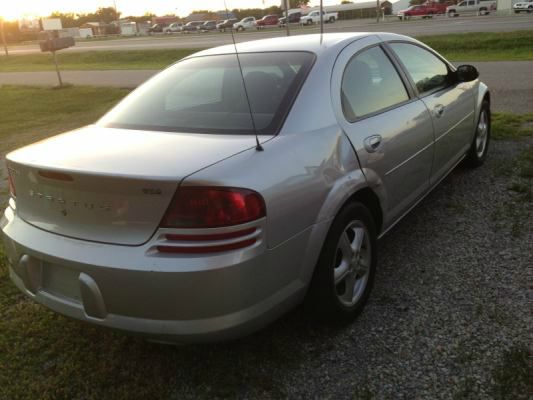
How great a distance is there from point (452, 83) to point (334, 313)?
8.77ft

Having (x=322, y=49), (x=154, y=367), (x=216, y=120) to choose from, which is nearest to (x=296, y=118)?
(x=216, y=120)

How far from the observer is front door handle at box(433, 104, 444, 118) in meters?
3.93

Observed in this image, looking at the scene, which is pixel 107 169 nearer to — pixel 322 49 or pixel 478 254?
pixel 322 49

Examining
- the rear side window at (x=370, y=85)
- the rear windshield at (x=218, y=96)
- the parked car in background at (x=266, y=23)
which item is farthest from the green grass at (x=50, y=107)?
the parked car in background at (x=266, y=23)

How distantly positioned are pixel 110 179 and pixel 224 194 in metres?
0.50

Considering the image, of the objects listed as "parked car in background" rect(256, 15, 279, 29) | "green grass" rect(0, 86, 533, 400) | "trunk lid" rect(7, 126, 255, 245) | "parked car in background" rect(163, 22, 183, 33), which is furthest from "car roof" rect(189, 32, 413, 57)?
"parked car in background" rect(163, 22, 183, 33)

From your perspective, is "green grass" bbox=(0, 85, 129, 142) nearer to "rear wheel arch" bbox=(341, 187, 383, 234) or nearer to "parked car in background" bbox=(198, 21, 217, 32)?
"rear wheel arch" bbox=(341, 187, 383, 234)

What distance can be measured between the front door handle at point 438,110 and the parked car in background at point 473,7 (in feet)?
154

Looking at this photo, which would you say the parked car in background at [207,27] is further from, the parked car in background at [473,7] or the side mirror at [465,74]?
the side mirror at [465,74]

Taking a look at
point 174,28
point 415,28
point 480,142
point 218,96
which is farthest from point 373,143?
point 174,28

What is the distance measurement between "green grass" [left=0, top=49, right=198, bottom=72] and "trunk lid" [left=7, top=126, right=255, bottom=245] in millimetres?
19816

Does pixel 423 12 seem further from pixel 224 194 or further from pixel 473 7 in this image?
pixel 224 194

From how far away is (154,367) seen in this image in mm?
2658

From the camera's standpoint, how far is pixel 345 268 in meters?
2.87
